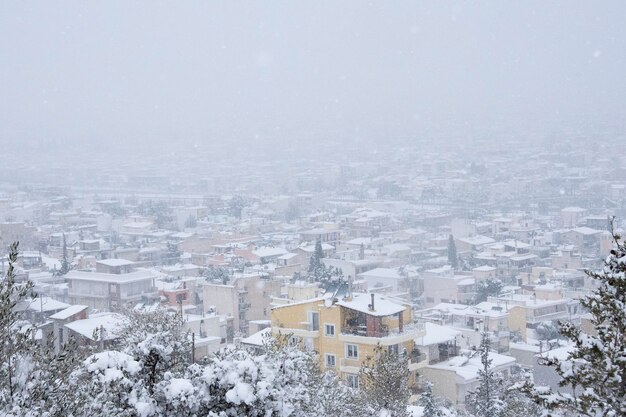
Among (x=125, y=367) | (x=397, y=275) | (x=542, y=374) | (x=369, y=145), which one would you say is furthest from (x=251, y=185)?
(x=125, y=367)

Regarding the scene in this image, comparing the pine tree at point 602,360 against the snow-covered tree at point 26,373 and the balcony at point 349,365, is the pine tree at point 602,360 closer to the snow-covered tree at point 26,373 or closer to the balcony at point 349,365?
the snow-covered tree at point 26,373

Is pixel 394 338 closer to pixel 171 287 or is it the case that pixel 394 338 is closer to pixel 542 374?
pixel 542 374

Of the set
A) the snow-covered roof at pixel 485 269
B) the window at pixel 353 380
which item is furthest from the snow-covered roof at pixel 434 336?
the snow-covered roof at pixel 485 269

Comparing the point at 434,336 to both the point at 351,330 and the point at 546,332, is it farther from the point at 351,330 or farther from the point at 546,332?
the point at 546,332

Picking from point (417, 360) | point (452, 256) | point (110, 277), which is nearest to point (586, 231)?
point (452, 256)

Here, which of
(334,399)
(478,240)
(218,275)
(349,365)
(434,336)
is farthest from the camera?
(478,240)

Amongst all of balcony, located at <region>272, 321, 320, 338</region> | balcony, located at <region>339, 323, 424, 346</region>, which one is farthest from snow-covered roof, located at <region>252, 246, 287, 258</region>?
balcony, located at <region>339, 323, 424, 346</region>
